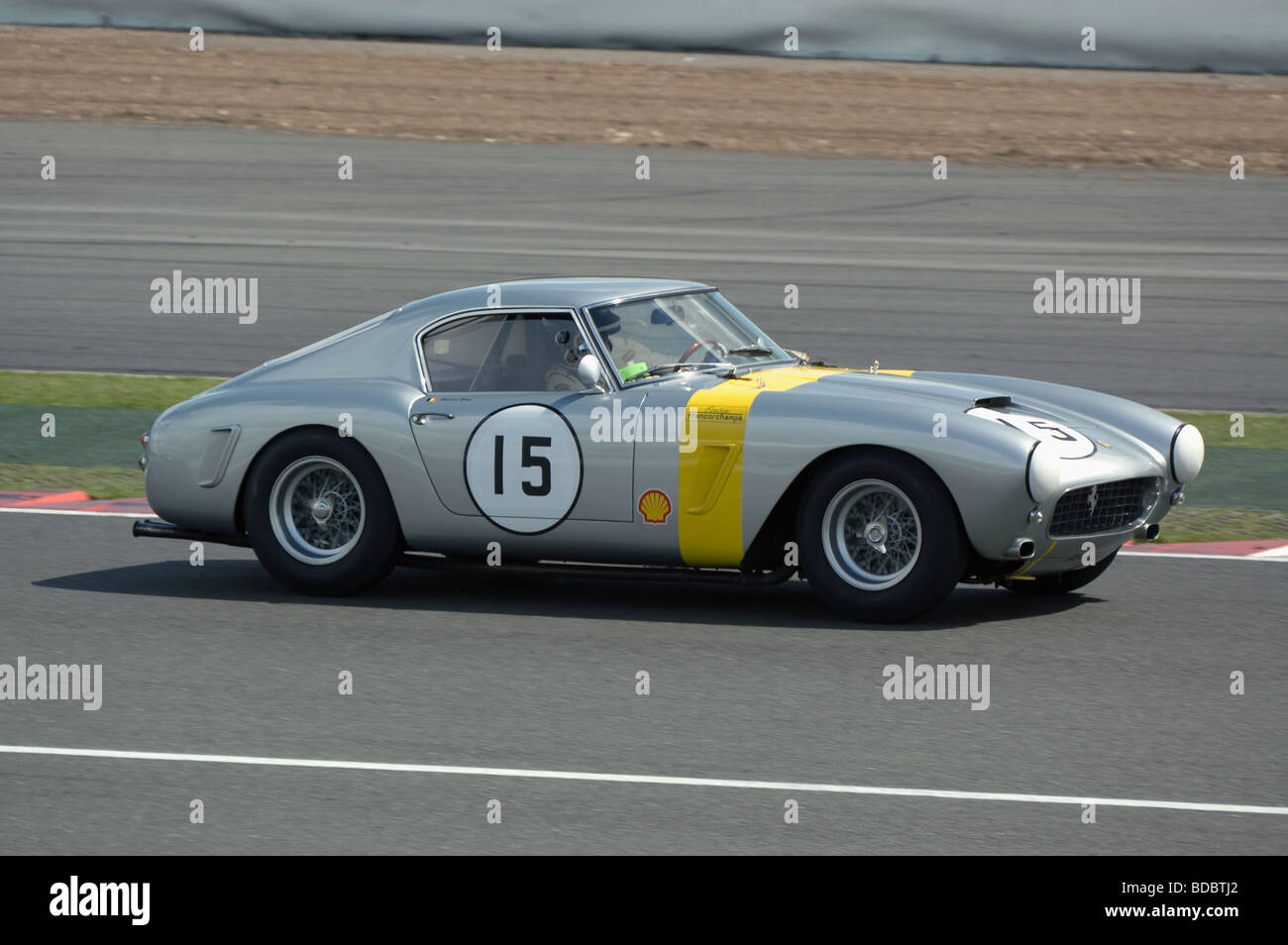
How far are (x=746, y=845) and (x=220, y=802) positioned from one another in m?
1.49

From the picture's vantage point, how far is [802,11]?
2720cm

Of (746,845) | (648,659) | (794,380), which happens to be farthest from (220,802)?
(794,380)

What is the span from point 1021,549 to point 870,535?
1.93 ft

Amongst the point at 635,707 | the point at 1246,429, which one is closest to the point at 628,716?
the point at 635,707

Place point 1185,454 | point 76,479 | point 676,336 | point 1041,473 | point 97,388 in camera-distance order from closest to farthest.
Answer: point 1041,473 < point 1185,454 < point 676,336 < point 76,479 < point 97,388

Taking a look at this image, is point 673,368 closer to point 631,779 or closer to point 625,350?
point 625,350

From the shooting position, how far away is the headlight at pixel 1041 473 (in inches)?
291

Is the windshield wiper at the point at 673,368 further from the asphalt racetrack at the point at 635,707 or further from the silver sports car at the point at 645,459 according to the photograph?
the asphalt racetrack at the point at 635,707

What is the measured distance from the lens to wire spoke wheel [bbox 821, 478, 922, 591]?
763cm

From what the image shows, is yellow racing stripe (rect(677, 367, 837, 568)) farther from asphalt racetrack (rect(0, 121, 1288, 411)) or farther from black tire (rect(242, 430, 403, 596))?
asphalt racetrack (rect(0, 121, 1288, 411))

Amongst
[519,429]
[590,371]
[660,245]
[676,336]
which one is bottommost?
[519,429]

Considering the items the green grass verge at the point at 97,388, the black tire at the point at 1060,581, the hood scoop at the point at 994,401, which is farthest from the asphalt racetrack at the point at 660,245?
the hood scoop at the point at 994,401

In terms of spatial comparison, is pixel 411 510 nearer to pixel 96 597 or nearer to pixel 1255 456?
pixel 96 597

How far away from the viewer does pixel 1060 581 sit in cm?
848
